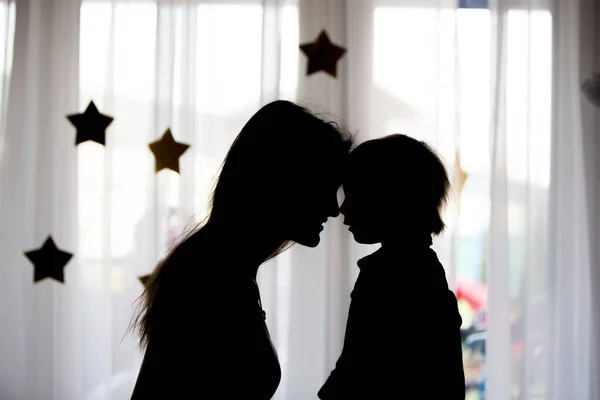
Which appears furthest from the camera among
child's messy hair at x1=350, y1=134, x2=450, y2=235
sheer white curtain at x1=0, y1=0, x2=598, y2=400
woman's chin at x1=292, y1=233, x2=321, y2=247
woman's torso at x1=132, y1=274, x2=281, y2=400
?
sheer white curtain at x1=0, y1=0, x2=598, y2=400

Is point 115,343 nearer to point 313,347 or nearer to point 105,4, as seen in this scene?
point 313,347

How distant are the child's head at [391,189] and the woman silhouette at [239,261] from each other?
8 cm

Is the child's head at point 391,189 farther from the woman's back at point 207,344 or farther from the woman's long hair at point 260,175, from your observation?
the woman's back at point 207,344

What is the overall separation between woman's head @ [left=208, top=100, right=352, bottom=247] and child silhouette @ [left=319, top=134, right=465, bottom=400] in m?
0.14

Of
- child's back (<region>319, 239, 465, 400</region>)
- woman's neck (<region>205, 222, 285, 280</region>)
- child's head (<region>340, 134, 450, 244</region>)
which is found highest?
child's head (<region>340, 134, 450, 244</region>)

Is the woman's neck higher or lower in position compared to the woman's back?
higher

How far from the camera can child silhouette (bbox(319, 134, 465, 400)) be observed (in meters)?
0.86

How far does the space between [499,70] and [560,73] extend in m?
0.19

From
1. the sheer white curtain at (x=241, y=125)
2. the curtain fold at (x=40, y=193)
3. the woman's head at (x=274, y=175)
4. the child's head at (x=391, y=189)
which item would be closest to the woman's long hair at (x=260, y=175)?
the woman's head at (x=274, y=175)

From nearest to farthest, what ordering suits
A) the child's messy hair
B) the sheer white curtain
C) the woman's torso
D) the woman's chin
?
the woman's torso, the woman's chin, the child's messy hair, the sheer white curtain

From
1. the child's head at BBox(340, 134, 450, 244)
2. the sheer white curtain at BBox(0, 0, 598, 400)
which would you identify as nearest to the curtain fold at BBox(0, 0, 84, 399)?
the sheer white curtain at BBox(0, 0, 598, 400)

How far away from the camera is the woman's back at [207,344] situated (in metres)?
0.70

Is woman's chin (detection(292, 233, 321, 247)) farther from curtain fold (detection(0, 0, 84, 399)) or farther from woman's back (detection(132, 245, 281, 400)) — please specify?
curtain fold (detection(0, 0, 84, 399))

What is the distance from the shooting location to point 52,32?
77.3 inches
